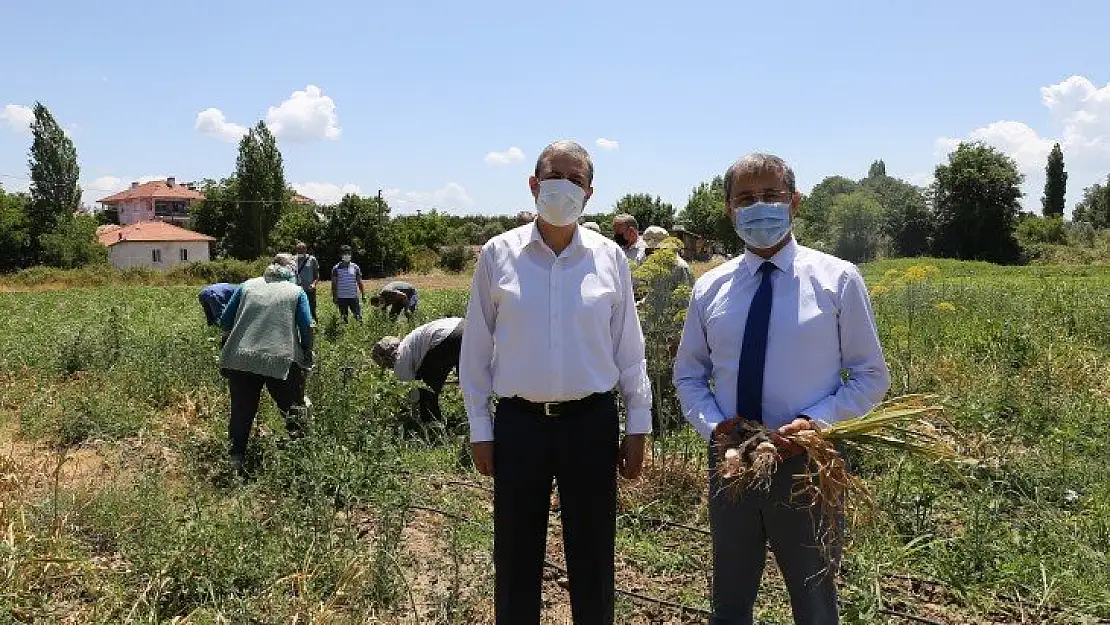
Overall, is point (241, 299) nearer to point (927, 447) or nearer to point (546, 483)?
point (546, 483)

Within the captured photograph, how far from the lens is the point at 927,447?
2324 mm

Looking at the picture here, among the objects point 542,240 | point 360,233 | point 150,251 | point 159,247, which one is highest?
point 360,233

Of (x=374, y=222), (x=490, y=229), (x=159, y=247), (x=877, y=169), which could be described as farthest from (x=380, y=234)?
(x=877, y=169)

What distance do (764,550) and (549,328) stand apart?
3.09 feet

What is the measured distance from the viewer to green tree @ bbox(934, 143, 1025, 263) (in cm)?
4600

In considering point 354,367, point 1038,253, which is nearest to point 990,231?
point 1038,253

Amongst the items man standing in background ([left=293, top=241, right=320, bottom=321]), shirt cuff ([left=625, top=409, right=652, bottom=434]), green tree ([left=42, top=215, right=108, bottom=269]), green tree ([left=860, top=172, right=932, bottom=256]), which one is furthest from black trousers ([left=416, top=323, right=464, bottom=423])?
green tree ([left=860, top=172, right=932, bottom=256])

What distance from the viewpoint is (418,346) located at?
20.0ft

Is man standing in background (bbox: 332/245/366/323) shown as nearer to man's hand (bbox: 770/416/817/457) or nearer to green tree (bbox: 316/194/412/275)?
man's hand (bbox: 770/416/817/457)

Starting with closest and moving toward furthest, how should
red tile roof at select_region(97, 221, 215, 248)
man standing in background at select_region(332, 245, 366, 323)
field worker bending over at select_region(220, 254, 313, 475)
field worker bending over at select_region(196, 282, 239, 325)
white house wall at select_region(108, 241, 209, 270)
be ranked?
field worker bending over at select_region(220, 254, 313, 475) → field worker bending over at select_region(196, 282, 239, 325) → man standing in background at select_region(332, 245, 366, 323) → red tile roof at select_region(97, 221, 215, 248) → white house wall at select_region(108, 241, 209, 270)

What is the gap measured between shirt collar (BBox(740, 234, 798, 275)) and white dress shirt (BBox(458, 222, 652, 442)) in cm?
47

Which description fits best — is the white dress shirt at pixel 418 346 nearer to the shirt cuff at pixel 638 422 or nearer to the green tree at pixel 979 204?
the shirt cuff at pixel 638 422

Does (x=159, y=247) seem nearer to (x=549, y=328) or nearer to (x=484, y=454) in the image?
(x=484, y=454)

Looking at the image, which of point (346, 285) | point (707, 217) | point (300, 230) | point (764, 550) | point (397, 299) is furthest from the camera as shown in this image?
point (707, 217)
